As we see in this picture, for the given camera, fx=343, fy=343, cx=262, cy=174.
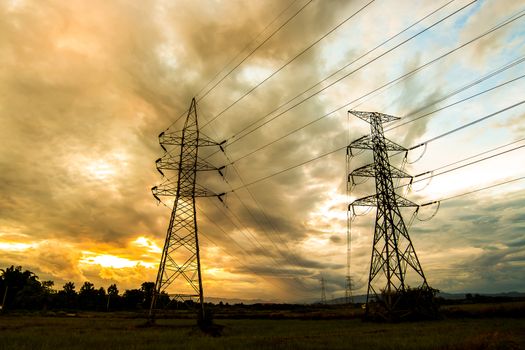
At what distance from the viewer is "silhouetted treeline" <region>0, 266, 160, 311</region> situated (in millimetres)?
115875

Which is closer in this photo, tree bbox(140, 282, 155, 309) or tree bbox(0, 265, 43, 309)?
tree bbox(0, 265, 43, 309)

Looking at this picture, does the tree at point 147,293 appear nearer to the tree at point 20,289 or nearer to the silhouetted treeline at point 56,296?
the silhouetted treeline at point 56,296

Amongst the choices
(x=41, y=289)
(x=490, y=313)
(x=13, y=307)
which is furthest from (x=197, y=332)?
(x=13, y=307)

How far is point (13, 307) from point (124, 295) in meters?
44.8

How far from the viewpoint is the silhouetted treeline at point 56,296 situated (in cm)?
11588

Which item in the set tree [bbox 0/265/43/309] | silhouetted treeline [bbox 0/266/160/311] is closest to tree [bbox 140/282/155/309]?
silhouetted treeline [bbox 0/266/160/311]

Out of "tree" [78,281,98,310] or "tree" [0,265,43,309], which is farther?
"tree" [78,281,98,310]

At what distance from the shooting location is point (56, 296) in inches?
5103

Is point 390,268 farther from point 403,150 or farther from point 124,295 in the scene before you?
point 124,295

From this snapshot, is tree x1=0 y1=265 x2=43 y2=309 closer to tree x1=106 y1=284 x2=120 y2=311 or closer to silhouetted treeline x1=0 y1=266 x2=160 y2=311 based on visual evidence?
silhouetted treeline x1=0 y1=266 x2=160 y2=311

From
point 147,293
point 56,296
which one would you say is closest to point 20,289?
point 56,296

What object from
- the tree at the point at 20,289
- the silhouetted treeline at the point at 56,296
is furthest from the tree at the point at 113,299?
the tree at the point at 20,289

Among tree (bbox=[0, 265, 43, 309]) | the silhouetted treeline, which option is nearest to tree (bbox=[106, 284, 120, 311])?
the silhouetted treeline

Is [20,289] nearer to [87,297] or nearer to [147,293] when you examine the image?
[87,297]
